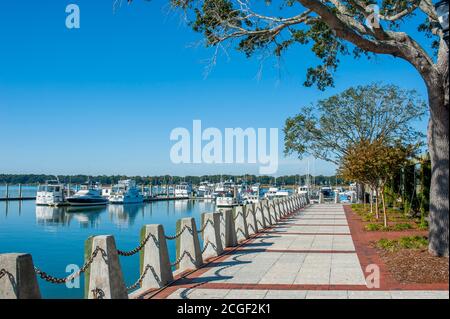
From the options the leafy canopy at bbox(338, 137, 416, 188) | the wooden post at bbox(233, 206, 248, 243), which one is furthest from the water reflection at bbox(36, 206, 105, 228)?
the wooden post at bbox(233, 206, 248, 243)

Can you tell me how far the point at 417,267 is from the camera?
36.2 ft

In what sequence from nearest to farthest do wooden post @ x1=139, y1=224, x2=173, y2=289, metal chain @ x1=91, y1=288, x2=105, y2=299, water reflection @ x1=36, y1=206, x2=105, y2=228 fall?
metal chain @ x1=91, y1=288, x2=105, y2=299 < wooden post @ x1=139, y1=224, x2=173, y2=289 < water reflection @ x1=36, y1=206, x2=105, y2=228

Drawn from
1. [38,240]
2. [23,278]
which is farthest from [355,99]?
[23,278]

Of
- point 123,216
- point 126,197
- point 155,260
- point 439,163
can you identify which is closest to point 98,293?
point 155,260

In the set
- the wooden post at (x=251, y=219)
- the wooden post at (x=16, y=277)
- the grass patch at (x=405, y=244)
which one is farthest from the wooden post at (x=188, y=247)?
the wooden post at (x=251, y=219)

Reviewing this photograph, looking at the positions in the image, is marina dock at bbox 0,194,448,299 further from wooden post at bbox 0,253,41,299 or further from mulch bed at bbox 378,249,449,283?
mulch bed at bbox 378,249,449,283

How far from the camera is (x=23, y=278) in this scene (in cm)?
638

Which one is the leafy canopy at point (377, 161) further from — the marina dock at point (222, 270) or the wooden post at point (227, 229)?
the wooden post at point (227, 229)

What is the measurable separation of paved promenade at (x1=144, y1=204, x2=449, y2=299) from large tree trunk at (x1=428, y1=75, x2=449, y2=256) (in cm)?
196

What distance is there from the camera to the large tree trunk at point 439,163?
12.2 m

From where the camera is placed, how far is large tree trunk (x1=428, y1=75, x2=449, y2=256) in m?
12.2

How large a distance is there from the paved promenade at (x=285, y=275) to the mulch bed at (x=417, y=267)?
760mm

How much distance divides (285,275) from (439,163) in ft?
15.1
